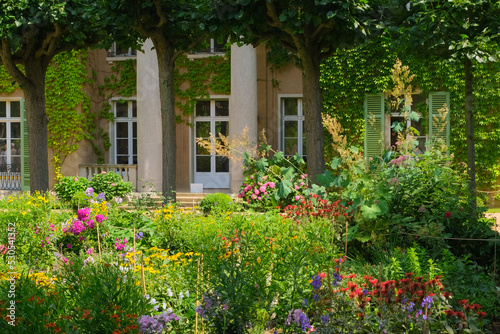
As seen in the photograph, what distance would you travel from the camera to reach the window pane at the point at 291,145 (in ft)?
47.3

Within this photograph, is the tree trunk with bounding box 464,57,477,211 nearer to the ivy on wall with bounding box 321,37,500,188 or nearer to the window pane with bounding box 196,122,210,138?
the ivy on wall with bounding box 321,37,500,188

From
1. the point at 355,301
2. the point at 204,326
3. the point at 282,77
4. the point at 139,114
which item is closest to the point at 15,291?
the point at 204,326

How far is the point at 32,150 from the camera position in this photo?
33.3ft

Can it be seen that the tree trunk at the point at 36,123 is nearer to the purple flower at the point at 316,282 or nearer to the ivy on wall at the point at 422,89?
the ivy on wall at the point at 422,89

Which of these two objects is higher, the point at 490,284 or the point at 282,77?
the point at 282,77

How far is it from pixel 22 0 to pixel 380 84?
7.86 meters

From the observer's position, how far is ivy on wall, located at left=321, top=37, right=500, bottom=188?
12.5 meters

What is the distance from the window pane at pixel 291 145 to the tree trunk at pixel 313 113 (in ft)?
19.7

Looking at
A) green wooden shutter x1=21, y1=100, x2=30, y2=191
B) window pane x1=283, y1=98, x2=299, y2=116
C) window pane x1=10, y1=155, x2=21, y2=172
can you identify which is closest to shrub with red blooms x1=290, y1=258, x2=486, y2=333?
window pane x1=283, y1=98, x2=299, y2=116

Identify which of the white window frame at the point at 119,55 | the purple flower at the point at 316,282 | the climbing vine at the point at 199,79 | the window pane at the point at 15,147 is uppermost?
the white window frame at the point at 119,55

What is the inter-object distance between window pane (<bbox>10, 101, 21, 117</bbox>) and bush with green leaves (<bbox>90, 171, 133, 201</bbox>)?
5.01 m

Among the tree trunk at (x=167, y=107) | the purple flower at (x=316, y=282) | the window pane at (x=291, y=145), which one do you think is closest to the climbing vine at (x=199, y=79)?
the window pane at (x=291, y=145)

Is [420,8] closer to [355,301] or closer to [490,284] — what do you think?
[490,284]

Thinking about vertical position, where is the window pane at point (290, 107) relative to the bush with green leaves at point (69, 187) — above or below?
above
